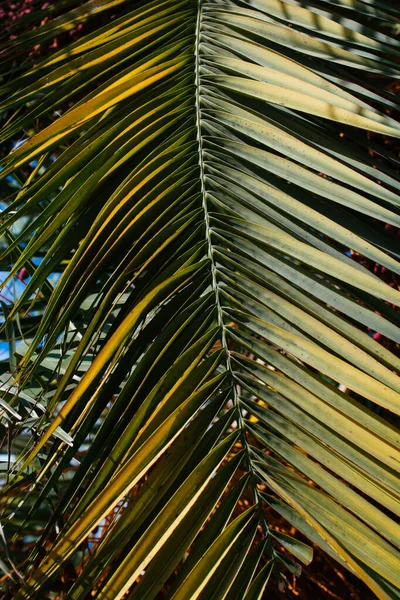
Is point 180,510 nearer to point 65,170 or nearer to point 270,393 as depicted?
point 270,393

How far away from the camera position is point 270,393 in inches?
25.5

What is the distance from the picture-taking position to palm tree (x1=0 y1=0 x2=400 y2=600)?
1.93 feet

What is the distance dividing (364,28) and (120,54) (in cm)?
34

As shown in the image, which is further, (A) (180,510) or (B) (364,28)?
(B) (364,28)

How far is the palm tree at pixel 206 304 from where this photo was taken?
588mm

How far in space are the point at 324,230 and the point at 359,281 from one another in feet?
0.31

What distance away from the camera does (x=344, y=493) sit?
0.59 m

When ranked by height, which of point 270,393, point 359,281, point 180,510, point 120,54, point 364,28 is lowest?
point 180,510

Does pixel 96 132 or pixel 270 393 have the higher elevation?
pixel 96 132

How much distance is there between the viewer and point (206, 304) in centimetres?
71

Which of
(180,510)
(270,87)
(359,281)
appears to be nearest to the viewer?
(180,510)

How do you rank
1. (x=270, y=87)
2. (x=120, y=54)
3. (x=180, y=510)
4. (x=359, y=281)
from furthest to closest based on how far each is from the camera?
(x=120, y=54), (x=270, y=87), (x=359, y=281), (x=180, y=510)

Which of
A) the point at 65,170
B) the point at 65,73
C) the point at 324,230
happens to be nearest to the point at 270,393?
the point at 324,230

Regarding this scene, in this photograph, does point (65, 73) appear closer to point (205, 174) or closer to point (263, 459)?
point (205, 174)
